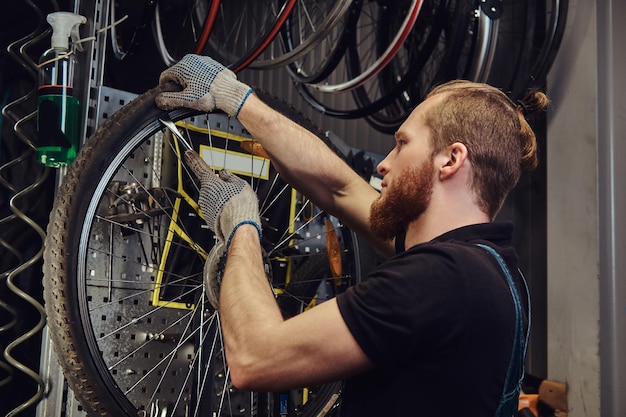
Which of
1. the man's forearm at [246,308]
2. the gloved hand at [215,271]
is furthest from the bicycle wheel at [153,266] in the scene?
the man's forearm at [246,308]

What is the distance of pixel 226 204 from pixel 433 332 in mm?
527

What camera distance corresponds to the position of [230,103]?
5.16ft

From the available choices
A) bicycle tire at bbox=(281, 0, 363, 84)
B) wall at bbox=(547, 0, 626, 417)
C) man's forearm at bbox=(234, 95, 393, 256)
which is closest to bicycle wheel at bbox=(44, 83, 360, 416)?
man's forearm at bbox=(234, 95, 393, 256)

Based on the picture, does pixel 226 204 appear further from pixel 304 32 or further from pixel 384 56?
pixel 304 32

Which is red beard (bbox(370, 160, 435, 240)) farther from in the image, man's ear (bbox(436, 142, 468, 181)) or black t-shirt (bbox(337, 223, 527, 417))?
black t-shirt (bbox(337, 223, 527, 417))

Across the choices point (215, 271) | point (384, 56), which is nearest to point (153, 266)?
point (215, 271)

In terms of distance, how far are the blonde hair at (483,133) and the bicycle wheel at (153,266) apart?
551 mm

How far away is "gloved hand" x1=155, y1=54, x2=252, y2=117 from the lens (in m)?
1.57

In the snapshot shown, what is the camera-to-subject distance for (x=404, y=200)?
142 centimetres

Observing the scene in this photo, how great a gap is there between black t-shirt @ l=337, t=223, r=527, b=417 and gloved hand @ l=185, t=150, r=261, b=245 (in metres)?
0.33

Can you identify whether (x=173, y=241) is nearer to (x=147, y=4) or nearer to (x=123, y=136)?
(x=123, y=136)

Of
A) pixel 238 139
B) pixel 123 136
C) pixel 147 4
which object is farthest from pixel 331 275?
pixel 147 4

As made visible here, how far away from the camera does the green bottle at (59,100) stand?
158 centimetres

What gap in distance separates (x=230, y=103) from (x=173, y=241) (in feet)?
1.37
